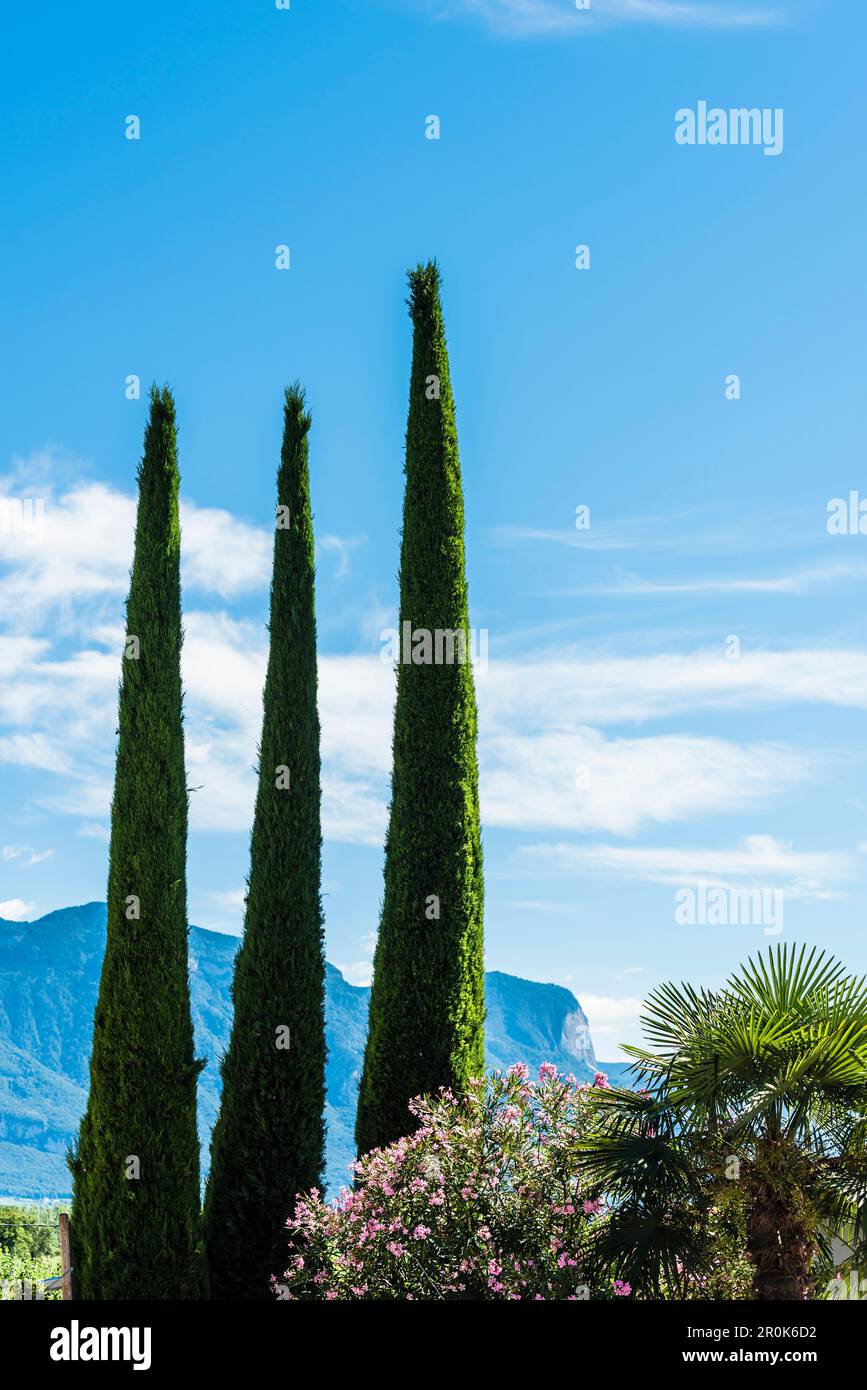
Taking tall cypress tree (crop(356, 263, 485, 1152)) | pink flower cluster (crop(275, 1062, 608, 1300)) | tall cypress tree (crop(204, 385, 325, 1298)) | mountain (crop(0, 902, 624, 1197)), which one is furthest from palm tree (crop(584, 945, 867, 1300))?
mountain (crop(0, 902, 624, 1197))

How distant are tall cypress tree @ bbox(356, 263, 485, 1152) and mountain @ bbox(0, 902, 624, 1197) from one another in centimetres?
12223

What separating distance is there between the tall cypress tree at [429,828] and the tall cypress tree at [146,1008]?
217cm

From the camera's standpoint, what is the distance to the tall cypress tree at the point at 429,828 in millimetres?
13227

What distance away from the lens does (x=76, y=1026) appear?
15900 centimetres

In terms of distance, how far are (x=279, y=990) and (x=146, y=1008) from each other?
1586mm

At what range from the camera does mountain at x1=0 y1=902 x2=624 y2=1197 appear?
136250 millimetres

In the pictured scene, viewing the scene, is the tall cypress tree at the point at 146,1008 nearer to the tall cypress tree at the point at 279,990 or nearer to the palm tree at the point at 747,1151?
the tall cypress tree at the point at 279,990

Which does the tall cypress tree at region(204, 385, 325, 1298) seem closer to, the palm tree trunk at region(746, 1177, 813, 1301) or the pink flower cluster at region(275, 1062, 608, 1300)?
the pink flower cluster at region(275, 1062, 608, 1300)

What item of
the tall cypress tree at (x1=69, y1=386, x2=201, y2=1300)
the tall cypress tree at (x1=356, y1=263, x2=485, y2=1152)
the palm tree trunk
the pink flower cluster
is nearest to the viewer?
the palm tree trunk

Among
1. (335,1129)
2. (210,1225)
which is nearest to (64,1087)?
(335,1129)

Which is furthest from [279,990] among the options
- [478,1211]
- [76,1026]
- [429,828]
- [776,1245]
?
[76,1026]

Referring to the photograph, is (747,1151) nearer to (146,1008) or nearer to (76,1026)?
(146,1008)
